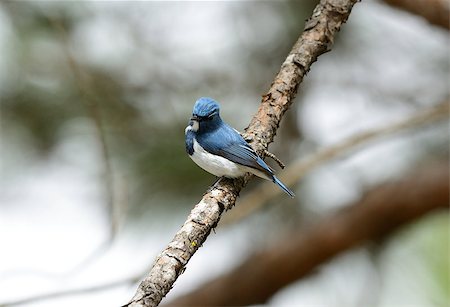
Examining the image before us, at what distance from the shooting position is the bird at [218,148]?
2.65 m

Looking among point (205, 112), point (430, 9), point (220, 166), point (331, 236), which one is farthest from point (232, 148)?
point (430, 9)

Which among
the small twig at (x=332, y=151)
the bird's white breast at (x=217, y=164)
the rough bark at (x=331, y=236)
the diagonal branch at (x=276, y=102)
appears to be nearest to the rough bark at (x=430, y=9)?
the small twig at (x=332, y=151)

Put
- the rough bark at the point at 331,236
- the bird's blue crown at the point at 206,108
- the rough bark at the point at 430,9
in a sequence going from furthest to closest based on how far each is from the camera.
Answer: the rough bark at the point at 331,236 → the rough bark at the point at 430,9 → the bird's blue crown at the point at 206,108

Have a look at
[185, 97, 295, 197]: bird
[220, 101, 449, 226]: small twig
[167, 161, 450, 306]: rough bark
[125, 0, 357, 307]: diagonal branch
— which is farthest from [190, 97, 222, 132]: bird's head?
[167, 161, 450, 306]: rough bark

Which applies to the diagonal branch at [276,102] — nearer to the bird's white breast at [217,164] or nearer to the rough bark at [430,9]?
the bird's white breast at [217,164]

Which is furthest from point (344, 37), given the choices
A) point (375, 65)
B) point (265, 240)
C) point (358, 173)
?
point (265, 240)

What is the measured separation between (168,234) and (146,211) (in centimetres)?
18

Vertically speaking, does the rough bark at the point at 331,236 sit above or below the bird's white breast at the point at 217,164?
above

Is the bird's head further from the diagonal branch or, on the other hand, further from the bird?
the diagonal branch

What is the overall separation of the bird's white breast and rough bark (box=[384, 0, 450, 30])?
1.20 metres

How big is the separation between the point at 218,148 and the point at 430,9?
127 cm

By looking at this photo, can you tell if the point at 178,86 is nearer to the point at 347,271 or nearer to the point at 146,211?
the point at 146,211

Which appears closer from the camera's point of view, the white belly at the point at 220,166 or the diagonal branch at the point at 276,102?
the diagonal branch at the point at 276,102

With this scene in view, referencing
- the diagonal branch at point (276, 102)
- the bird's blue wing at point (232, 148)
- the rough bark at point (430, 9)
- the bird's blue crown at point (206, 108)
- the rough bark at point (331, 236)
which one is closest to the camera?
the diagonal branch at point (276, 102)
